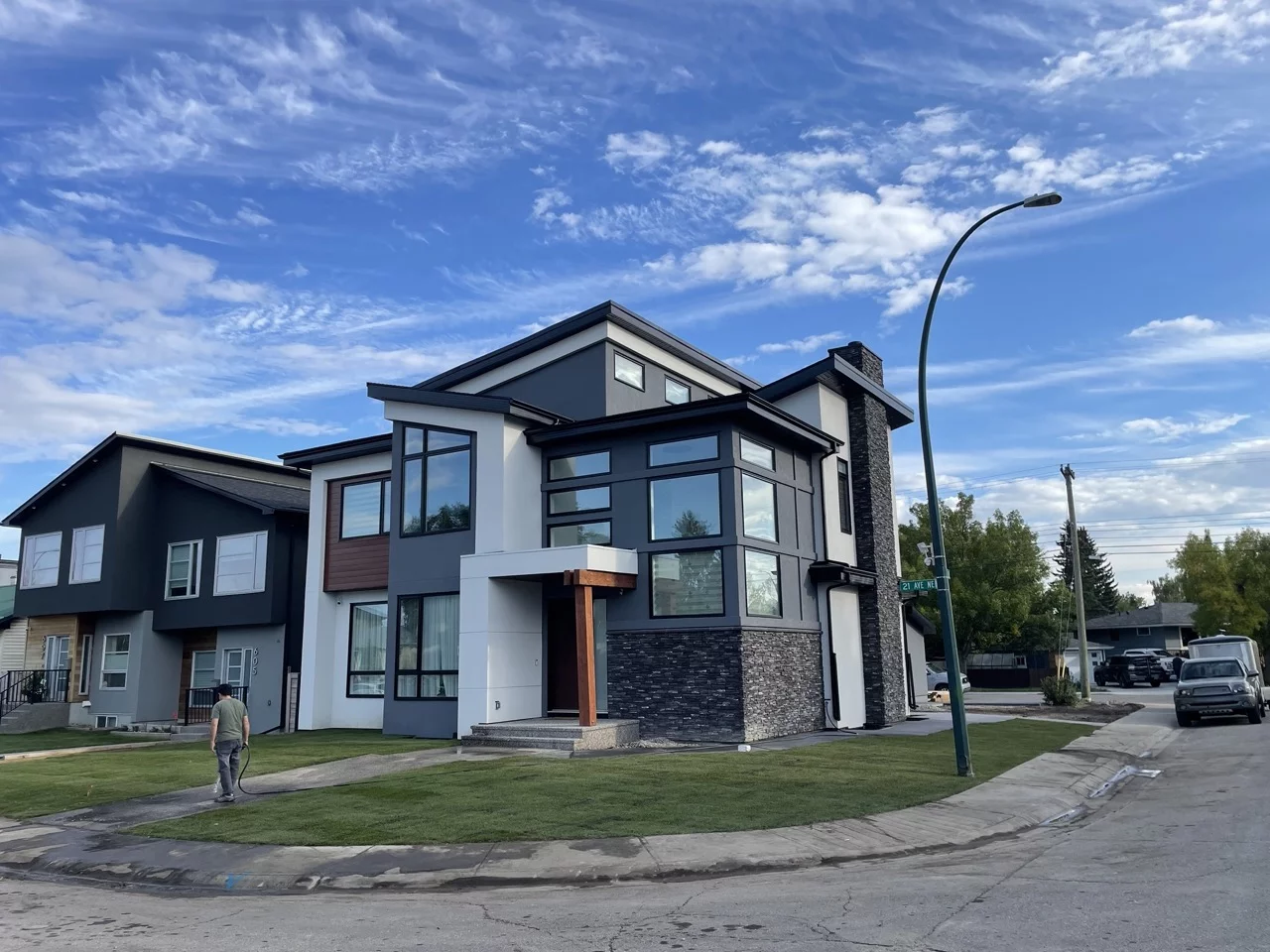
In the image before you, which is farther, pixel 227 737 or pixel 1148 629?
pixel 1148 629

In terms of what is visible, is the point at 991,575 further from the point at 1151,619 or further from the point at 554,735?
the point at 554,735

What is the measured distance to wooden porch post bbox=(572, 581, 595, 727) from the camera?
1784cm

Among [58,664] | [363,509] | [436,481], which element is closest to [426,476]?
[436,481]

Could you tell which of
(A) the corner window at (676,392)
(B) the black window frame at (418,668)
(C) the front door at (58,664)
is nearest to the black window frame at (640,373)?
(A) the corner window at (676,392)

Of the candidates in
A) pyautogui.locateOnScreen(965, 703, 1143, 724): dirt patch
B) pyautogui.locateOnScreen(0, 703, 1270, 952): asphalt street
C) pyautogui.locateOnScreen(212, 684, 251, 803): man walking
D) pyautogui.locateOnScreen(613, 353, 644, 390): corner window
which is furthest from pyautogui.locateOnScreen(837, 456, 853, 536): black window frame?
pyautogui.locateOnScreen(212, 684, 251, 803): man walking

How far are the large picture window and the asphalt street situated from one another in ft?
35.8

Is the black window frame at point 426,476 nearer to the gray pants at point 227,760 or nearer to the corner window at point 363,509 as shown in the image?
the corner window at point 363,509

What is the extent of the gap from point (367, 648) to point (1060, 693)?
21.9m

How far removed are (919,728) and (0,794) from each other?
18002 millimetres

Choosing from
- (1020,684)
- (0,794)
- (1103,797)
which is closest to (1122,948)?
(1103,797)

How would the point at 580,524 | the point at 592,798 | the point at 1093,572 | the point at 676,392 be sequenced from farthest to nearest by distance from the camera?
the point at 1093,572 < the point at 676,392 < the point at 580,524 < the point at 592,798

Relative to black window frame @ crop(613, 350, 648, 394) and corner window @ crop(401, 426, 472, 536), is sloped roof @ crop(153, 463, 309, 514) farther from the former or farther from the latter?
black window frame @ crop(613, 350, 648, 394)

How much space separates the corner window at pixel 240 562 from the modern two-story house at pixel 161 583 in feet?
0.12

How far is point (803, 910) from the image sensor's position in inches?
295
